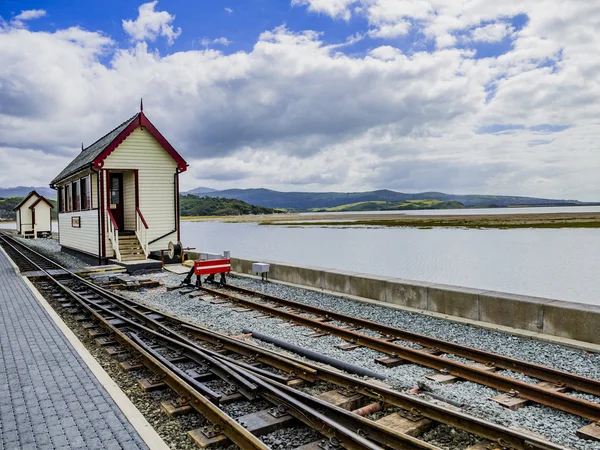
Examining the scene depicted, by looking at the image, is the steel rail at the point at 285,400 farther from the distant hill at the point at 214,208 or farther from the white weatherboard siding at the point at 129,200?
the distant hill at the point at 214,208

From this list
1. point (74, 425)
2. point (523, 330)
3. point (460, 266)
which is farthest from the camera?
point (460, 266)

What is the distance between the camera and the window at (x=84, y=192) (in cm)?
2161

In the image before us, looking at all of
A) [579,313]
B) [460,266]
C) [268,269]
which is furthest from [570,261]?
[579,313]

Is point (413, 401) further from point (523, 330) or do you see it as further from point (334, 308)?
point (334, 308)

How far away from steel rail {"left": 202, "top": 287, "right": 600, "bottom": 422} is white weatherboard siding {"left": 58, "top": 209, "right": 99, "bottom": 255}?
1450 cm

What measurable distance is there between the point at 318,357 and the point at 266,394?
1640 mm

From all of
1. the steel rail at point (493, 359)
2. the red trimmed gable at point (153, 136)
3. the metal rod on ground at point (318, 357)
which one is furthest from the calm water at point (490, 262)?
the metal rod on ground at point (318, 357)

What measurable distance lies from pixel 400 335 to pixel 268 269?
7.30 m

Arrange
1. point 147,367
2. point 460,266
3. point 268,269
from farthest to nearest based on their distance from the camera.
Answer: point 460,266 → point 268,269 → point 147,367

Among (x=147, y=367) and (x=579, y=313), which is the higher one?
(x=579, y=313)

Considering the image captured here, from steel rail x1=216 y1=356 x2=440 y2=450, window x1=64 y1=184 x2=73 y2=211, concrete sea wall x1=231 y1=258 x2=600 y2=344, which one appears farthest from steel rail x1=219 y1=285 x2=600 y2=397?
window x1=64 y1=184 x2=73 y2=211

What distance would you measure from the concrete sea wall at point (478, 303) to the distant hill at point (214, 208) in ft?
524

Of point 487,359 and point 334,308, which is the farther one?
point 334,308

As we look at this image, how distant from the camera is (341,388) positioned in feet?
19.5
